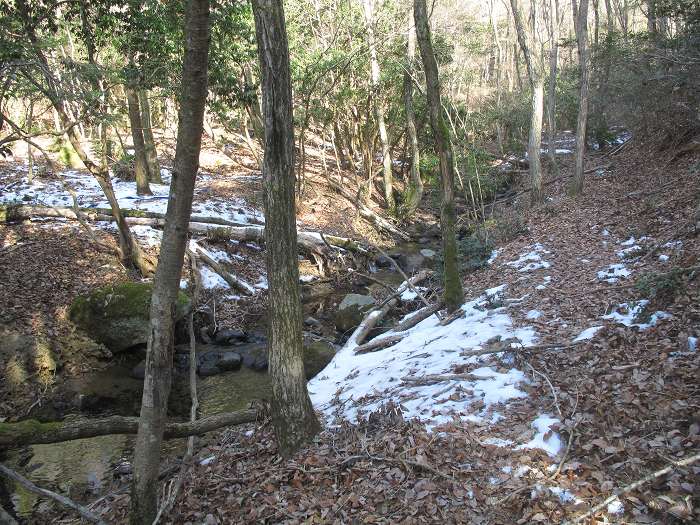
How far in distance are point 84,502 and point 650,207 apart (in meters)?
12.0

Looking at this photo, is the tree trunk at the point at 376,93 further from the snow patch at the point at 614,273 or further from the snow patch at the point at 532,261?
the snow patch at the point at 614,273

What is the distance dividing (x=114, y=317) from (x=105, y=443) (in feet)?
11.6

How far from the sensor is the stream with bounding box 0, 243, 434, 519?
609 centimetres

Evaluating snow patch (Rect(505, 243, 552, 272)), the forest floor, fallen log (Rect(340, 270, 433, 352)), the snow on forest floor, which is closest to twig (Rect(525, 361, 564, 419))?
the forest floor

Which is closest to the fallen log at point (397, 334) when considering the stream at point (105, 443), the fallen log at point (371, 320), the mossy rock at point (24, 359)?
the fallen log at point (371, 320)

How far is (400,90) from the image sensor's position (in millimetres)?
21953

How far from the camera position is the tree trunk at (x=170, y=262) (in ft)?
12.9

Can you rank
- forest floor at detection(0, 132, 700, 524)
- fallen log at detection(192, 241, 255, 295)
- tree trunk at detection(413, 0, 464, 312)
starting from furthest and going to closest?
1. fallen log at detection(192, 241, 255, 295)
2. tree trunk at detection(413, 0, 464, 312)
3. forest floor at detection(0, 132, 700, 524)

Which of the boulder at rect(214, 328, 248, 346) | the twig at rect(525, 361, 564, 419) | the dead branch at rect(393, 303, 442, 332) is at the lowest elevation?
the boulder at rect(214, 328, 248, 346)

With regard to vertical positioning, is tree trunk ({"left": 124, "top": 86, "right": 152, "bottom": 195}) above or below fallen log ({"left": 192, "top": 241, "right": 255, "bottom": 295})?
above

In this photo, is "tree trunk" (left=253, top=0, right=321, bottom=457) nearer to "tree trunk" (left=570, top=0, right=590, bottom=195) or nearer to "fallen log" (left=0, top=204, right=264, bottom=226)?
"fallen log" (left=0, top=204, right=264, bottom=226)

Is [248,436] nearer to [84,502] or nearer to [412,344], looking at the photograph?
[84,502]

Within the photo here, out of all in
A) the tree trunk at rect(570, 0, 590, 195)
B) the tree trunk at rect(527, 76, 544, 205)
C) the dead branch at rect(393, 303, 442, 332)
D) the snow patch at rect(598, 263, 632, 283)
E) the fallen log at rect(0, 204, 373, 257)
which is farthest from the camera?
the tree trunk at rect(527, 76, 544, 205)

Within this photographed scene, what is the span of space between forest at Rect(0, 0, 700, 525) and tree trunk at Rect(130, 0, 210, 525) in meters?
0.02
